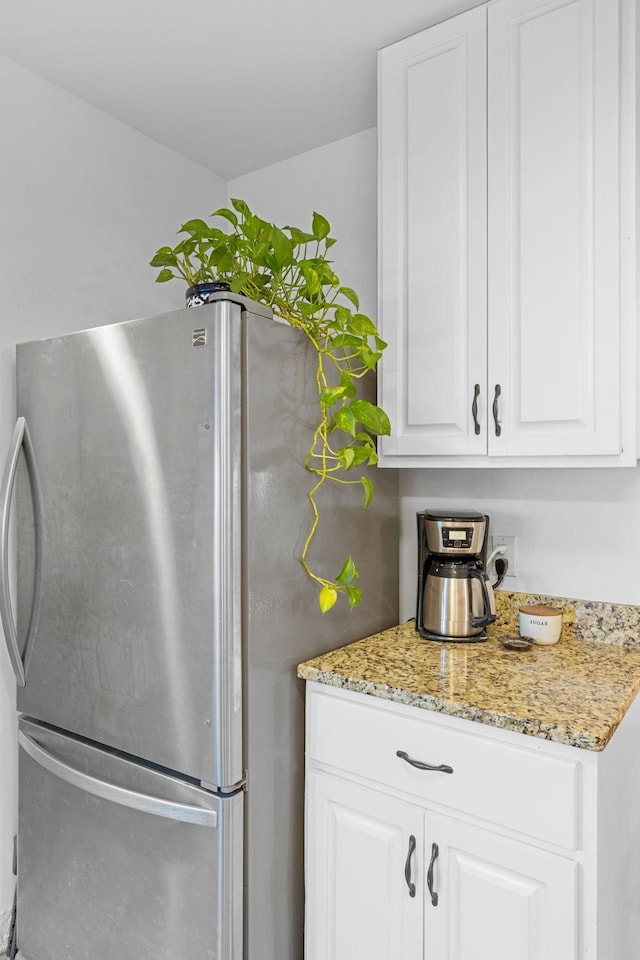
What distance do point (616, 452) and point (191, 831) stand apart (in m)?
1.22

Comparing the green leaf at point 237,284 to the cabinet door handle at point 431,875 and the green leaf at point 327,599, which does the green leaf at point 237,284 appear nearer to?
the green leaf at point 327,599

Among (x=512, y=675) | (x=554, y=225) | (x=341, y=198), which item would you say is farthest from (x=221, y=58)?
(x=512, y=675)

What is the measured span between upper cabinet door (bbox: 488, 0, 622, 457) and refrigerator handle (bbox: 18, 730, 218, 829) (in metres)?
1.04

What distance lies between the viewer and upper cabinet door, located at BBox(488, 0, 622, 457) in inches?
53.7

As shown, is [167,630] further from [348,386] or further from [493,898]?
[493,898]

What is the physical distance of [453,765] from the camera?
124cm

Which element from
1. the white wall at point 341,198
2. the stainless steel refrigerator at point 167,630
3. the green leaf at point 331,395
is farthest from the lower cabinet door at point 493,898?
the white wall at point 341,198

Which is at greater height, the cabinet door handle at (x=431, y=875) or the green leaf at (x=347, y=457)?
the green leaf at (x=347, y=457)

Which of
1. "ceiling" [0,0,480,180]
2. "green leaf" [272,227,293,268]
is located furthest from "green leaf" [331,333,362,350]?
"ceiling" [0,0,480,180]

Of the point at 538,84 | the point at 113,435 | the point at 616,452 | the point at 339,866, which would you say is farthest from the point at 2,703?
the point at 538,84

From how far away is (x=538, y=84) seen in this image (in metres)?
1.45

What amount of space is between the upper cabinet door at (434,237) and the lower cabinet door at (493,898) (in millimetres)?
Result: 847

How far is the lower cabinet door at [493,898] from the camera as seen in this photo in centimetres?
111

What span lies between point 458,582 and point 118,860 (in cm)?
105
